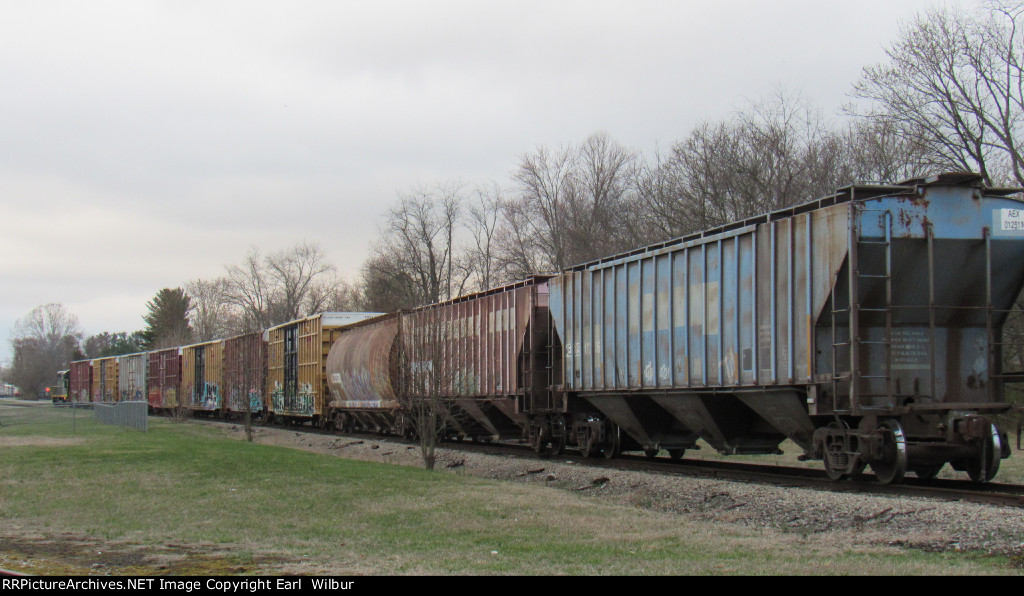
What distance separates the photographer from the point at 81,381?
76.0 metres

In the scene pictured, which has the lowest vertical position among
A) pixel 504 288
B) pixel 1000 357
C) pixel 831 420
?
pixel 831 420

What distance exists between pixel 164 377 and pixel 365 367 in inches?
1290

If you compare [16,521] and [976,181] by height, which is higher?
[976,181]

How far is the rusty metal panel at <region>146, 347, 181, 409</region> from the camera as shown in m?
53.2

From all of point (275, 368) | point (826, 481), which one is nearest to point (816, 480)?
point (826, 481)

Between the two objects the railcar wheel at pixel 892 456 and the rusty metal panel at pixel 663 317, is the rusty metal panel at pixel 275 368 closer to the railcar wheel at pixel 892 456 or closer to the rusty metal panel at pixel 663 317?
the rusty metal panel at pixel 663 317

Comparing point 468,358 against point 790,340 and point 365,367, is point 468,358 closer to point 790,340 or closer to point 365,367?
point 365,367

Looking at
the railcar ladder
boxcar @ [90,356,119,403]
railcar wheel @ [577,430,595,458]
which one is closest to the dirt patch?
the railcar ladder

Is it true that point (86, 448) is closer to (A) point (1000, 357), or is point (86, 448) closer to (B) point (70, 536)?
(B) point (70, 536)

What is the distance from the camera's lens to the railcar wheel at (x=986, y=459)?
12289 mm

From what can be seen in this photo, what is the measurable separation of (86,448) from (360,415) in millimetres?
11614

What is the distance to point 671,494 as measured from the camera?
44.0 feet
